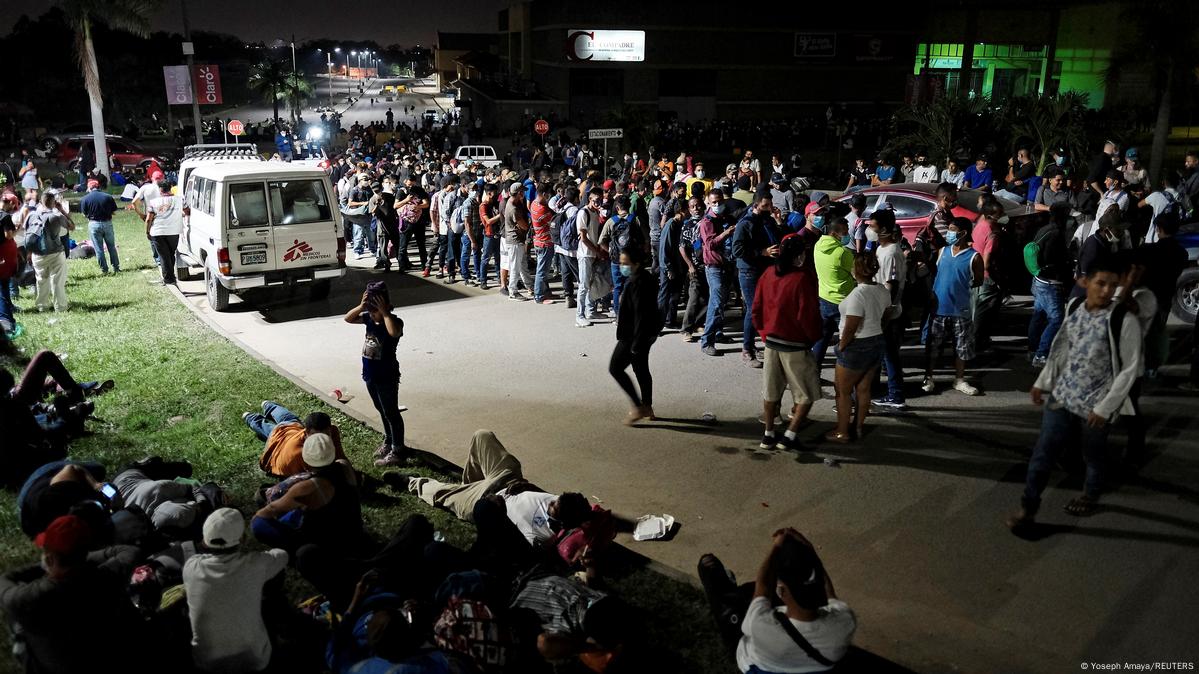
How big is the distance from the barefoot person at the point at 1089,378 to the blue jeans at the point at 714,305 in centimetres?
445

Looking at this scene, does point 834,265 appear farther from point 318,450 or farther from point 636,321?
point 318,450

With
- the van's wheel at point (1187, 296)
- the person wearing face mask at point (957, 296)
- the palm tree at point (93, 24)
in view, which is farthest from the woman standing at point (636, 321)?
the palm tree at point (93, 24)

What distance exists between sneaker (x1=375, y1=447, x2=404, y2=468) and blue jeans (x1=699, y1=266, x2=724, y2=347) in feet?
14.1

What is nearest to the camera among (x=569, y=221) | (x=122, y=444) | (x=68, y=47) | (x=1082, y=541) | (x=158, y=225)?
(x=1082, y=541)

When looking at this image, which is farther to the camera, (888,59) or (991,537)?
(888,59)

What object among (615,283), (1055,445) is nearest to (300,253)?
(615,283)

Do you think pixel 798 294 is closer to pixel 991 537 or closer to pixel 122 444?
pixel 991 537

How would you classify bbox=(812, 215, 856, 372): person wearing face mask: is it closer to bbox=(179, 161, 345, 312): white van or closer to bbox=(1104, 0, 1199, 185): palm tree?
bbox=(179, 161, 345, 312): white van

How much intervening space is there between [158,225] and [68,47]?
73531 millimetres

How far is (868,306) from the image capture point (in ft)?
23.1

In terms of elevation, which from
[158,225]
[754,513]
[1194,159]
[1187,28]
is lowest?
[754,513]

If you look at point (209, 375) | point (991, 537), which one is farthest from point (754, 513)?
point (209, 375)

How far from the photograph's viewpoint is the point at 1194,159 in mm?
14625

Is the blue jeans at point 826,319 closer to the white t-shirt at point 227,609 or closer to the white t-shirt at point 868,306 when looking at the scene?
the white t-shirt at point 868,306
